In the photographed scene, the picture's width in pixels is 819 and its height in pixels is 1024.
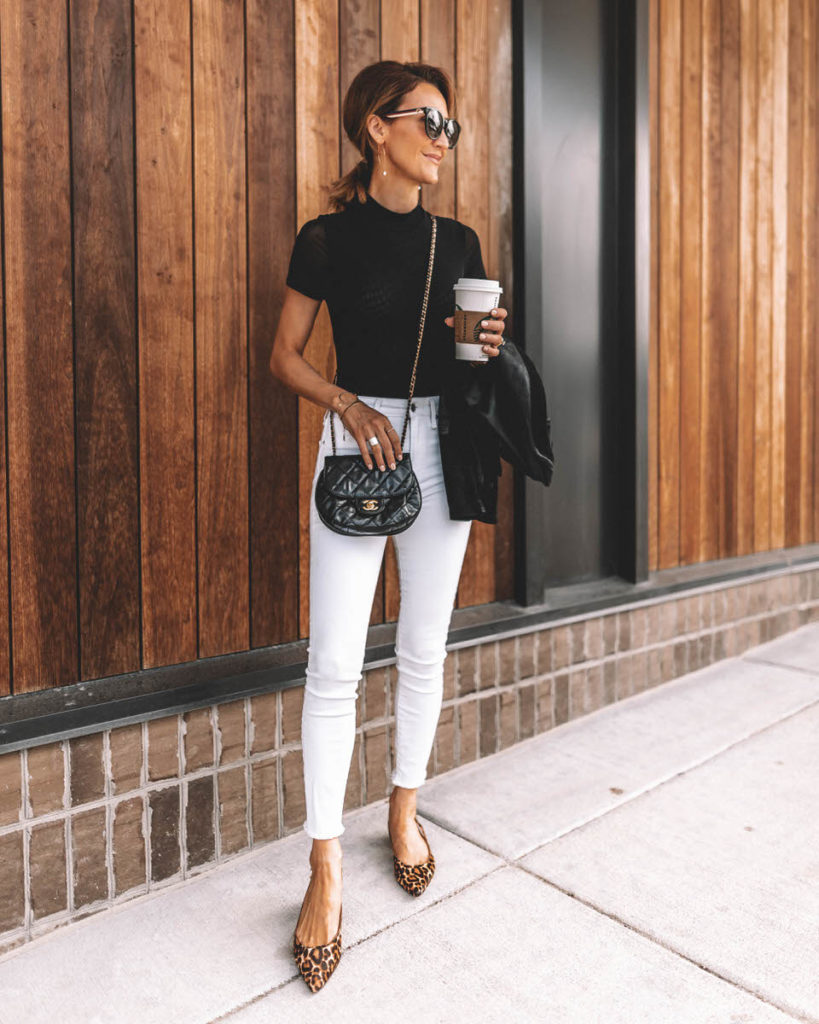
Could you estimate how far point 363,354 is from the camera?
187cm

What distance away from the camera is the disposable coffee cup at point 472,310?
1.68 metres

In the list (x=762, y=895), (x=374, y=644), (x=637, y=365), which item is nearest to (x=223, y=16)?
(x=374, y=644)

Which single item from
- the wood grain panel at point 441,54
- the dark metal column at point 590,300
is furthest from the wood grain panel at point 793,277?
the wood grain panel at point 441,54

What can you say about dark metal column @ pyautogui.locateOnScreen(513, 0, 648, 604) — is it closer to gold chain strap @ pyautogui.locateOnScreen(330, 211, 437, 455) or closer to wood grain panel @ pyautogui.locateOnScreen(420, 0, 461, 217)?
wood grain panel @ pyautogui.locateOnScreen(420, 0, 461, 217)

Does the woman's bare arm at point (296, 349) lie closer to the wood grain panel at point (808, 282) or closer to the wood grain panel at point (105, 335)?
the wood grain panel at point (105, 335)

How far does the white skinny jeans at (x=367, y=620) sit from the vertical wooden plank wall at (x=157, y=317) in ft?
1.46

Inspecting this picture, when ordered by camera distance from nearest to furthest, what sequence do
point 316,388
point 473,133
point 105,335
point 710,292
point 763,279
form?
point 316,388 → point 105,335 → point 473,133 → point 710,292 → point 763,279

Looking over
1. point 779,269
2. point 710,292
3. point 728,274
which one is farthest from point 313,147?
point 779,269

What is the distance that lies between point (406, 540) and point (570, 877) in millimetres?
940

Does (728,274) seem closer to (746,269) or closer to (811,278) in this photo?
(746,269)

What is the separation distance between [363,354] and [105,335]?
64cm

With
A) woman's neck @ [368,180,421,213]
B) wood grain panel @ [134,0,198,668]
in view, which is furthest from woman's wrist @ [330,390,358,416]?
wood grain panel @ [134,0,198,668]

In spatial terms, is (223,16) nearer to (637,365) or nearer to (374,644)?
(374,644)

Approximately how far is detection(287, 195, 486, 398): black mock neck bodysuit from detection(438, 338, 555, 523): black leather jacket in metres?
0.08
